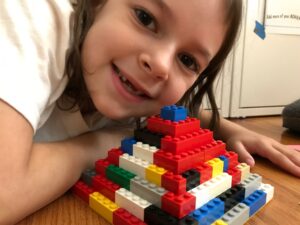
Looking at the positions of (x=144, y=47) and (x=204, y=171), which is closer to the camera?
(x=204, y=171)

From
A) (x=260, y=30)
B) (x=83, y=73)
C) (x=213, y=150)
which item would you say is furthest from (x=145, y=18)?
(x=260, y=30)

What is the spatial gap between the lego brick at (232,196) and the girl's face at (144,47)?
220 millimetres

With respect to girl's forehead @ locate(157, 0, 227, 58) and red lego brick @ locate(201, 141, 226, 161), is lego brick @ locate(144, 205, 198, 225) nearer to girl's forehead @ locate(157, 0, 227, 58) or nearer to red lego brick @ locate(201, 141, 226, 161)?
red lego brick @ locate(201, 141, 226, 161)

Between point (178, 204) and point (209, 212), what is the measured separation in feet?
0.16

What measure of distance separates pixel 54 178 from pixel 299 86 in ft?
4.29

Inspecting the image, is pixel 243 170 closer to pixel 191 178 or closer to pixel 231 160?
pixel 231 160

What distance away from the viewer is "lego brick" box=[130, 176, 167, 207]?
1.27 ft

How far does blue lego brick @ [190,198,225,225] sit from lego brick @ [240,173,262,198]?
7cm

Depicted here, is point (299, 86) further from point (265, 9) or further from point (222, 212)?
point (222, 212)

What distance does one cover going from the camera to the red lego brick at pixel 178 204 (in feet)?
1.19

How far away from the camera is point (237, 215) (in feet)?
1.32

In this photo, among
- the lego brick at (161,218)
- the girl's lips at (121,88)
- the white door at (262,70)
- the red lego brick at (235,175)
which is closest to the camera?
the lego brick at (161,218)

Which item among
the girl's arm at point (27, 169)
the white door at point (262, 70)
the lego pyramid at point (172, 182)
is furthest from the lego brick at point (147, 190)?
the white door at point (262, 70)

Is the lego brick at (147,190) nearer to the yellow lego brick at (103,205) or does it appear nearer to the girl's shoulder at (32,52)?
the yellow lego brick at (103,205)
